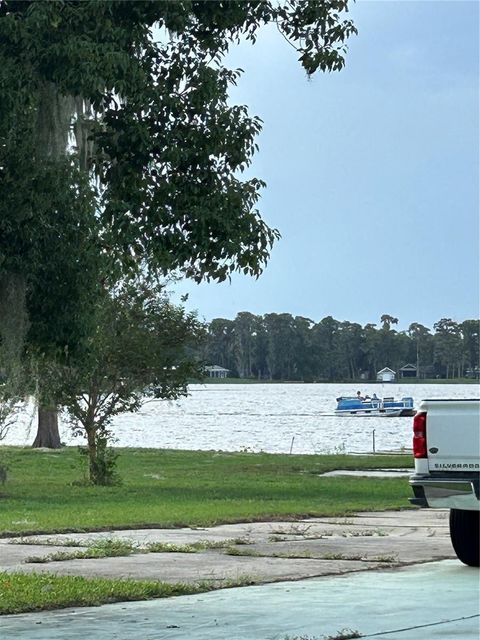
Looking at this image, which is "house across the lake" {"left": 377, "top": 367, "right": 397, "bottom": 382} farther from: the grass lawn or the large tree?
the large tree

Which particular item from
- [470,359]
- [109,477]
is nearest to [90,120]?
[109,477]

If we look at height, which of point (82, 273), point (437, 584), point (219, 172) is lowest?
point (437, 584)

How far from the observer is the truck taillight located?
12719mm

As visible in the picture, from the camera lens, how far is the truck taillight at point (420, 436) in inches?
501

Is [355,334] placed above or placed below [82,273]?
above

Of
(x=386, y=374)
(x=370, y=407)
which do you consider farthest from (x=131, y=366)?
(x=386, y=374)

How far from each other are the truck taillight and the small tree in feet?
55.2

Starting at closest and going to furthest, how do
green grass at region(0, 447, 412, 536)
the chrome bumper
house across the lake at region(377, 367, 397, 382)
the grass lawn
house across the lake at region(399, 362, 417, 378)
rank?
1. the grass lawn
2. the chrome bumper
3. green grass at region(0, 447, 412, 536)
4. house across the lake at region(377, 367, 397, 382)
5. house across the lake at region(399, 362, 417, 378)

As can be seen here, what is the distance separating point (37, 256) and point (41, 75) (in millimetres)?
1217

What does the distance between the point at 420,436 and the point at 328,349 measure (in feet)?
441

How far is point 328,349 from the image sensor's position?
482ft

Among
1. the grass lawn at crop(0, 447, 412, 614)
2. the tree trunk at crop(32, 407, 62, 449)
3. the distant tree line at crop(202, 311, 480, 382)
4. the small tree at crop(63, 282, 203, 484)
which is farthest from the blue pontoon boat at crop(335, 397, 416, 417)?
the small tree at crop(63, 282, 203, 484)

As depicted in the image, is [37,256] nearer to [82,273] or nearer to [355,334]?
[82,273]

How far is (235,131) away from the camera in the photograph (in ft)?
35.1
